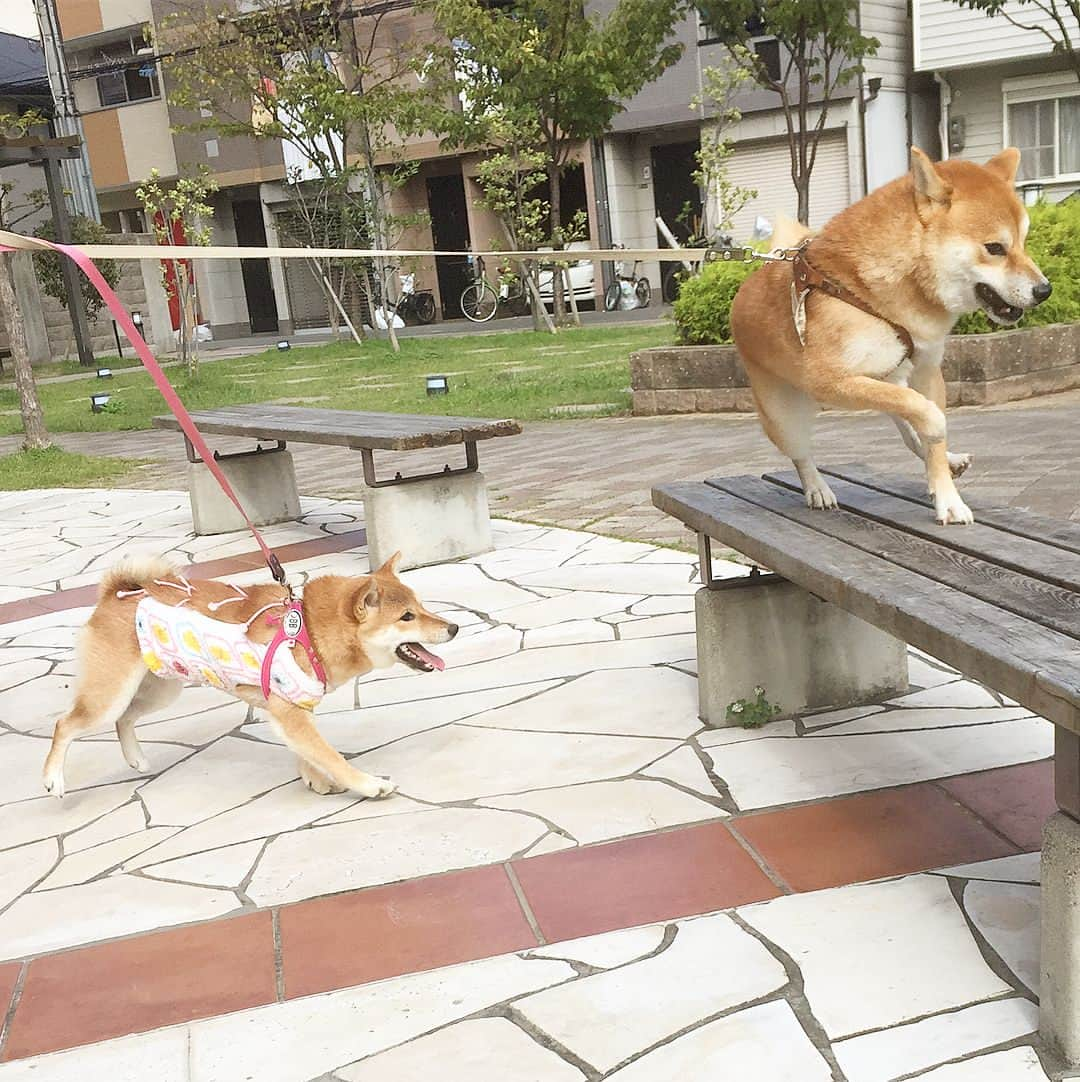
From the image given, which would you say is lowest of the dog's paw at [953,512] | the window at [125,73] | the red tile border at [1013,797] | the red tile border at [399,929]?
the red tile border at [1013,797]

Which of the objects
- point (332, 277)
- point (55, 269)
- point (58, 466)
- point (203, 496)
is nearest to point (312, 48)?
point (332, 277)

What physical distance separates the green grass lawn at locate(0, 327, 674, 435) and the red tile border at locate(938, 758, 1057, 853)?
7.79 meters

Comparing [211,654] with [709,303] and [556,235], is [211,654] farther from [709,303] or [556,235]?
[556,235]

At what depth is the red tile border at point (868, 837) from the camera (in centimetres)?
285

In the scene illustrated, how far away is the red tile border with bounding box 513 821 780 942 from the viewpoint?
276 centimetres

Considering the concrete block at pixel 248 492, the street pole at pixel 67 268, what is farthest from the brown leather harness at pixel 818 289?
the street pole at pixel 67 268

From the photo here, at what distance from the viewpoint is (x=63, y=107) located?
1045 inches

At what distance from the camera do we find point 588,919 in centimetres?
277

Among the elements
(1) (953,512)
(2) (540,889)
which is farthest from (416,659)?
(1) (953,512)

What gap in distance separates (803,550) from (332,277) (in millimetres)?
23709

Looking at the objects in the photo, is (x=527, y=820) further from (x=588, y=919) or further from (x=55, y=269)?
(x=55, y=269)

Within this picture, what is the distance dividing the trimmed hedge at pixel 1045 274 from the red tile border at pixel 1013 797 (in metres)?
5.86

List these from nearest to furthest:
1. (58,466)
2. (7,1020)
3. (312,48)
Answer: (7,1020) → (58,466) → (312,48)

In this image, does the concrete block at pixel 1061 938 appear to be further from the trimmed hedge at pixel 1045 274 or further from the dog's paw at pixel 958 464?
the trimmed hedge at pixel 1045 274
